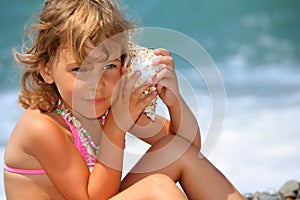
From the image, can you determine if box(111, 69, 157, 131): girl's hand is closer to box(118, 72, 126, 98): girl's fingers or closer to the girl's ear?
box(118, 72, 126, 98): girl's fingers

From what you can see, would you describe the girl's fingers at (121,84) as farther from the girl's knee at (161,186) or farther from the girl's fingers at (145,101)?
the girl's knee at (161,186)

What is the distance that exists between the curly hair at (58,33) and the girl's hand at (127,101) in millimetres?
203

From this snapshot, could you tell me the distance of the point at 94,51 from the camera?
93.2 inches

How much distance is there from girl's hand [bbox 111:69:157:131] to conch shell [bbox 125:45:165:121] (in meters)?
0.02

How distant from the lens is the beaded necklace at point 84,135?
2.55 metres

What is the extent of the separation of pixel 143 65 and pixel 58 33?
0.37 m

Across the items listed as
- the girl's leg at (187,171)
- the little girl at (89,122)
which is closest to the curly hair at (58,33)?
the little girl at (89,122)

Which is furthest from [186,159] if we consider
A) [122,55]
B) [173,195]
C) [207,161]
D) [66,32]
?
[66,32]

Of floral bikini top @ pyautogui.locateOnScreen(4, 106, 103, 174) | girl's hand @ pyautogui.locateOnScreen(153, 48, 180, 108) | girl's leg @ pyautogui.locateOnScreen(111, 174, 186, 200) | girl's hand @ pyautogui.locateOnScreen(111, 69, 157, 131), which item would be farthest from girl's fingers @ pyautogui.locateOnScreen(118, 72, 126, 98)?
girl's leg @ pyautogui.locateOnScreen(111, 174, 186, 200)

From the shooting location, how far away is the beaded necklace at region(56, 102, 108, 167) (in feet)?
8.36

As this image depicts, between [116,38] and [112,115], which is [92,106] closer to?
[112,115]

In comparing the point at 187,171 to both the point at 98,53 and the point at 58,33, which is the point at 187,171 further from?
the point at 58,33

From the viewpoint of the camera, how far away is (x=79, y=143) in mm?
2543

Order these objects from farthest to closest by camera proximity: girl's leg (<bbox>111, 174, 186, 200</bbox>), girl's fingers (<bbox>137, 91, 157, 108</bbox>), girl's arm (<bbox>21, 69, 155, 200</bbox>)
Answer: girl's fingers (<bbox>137, 91, 157, 108</bbox>) < girl's arm (<bbox>21, 69, 155, 200</bbox>) < girl's leg (<bbox>111, 174, 186, 200</bbox>)
